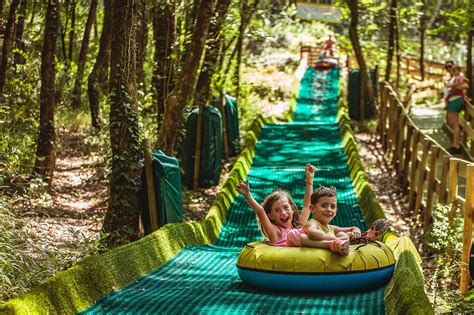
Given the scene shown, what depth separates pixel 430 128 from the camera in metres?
23.7

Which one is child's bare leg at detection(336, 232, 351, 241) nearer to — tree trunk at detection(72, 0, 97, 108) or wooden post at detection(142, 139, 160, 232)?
wooden post at detection(142, 139, 160, 232)

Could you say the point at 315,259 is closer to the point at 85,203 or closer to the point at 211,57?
the point at 85,203

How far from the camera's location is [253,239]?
1212cm

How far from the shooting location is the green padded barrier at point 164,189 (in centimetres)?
1081

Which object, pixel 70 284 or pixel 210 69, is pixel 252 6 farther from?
pixel 70 284

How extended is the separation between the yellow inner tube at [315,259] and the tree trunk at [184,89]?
5.71 m

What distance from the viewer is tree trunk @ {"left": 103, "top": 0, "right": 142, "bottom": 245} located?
10680 mm

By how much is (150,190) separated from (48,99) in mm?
3494

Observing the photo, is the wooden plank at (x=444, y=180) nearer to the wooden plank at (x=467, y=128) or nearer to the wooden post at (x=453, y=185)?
the wooden post at (x=453, y=185)

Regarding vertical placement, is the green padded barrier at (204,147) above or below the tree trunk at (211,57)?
below

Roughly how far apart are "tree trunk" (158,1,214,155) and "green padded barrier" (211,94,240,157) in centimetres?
520

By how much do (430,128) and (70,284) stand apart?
18394 millimetres

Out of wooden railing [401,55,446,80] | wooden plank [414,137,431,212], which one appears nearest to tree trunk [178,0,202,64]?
wooden plank [414,137,431,212]

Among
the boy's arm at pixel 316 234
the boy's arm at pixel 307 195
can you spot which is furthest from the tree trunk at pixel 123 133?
the boy's arm at pixel 316 234
